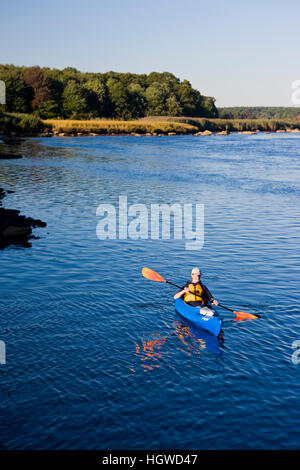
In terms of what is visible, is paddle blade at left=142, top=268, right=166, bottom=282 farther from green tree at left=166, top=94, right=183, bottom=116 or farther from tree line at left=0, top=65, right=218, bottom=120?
green tree at left=166, top=94, right=183, bottom=116

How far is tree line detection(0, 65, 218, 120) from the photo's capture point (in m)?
99.1

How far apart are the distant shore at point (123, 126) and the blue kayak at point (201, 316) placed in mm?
71924

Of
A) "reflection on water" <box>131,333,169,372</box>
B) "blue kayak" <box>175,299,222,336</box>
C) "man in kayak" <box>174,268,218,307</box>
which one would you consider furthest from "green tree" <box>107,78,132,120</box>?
"reflection on water" <box>131,333,169,372</box>

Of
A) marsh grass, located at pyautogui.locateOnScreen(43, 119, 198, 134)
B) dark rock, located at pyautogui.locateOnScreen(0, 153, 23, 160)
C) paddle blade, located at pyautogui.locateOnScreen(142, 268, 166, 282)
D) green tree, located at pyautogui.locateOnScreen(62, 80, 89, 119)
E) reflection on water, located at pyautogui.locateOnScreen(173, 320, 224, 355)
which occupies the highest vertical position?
green tree, located at pyautogui.locateOnScreen(62, 80, 89, 119)

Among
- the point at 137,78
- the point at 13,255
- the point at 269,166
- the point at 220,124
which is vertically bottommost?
the point at 13,255

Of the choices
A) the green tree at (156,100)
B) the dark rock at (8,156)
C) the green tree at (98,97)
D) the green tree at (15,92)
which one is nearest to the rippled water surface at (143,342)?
the dark rock at (8,156)

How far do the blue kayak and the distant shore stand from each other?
71.9 metres

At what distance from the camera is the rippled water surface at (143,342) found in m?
9.16

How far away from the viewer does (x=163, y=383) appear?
10609 mm

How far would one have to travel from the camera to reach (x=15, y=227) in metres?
22.9
